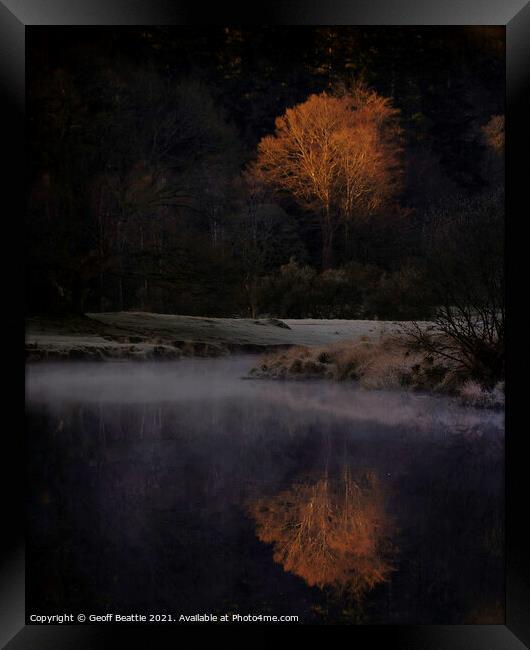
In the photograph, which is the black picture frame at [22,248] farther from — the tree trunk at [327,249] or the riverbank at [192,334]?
the tree trunk at [327,249]

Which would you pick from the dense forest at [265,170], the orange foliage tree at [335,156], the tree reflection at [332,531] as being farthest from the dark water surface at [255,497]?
the orange foliage tree at [335,156]

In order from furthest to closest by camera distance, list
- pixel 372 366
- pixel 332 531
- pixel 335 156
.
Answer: pixel 335 156 → pixel 372 366 → pixel 332 531

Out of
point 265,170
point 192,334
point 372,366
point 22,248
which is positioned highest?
point 265,170

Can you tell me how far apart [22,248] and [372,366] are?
2.03 m

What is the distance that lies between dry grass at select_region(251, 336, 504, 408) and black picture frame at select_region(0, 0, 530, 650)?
0.39 metres

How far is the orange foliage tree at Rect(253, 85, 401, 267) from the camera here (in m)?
4.16

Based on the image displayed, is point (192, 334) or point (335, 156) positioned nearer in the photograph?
point (192, 334)

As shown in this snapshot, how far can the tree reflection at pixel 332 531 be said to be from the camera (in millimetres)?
3762

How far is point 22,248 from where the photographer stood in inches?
155

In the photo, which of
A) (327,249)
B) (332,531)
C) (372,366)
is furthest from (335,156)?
(332,531)

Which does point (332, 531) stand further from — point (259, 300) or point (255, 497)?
point (259, 300)

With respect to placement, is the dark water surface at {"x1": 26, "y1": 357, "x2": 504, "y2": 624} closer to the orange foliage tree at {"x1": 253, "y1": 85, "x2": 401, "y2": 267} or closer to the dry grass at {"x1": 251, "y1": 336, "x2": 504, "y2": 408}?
the dry grass at {"x1": 251, "y1": 336, "x2": 504, "y2": 408}

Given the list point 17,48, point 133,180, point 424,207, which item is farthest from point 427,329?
point 17,48

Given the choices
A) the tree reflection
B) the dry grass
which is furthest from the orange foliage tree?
the tree reflection
